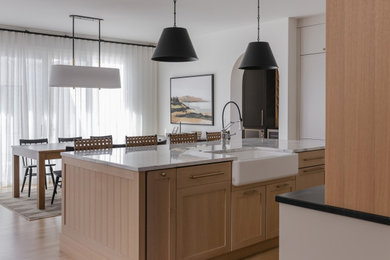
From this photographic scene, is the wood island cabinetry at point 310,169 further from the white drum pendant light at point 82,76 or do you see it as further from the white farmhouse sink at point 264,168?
the white drum pendant light at point 82,76

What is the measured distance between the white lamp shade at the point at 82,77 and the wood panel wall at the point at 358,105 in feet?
14.6

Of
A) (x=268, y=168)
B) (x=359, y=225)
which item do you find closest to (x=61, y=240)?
(x=268, y=168)

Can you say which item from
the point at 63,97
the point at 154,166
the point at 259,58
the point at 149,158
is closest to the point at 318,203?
the point at 154,166

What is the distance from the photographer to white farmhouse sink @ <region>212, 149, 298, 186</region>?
315 cm

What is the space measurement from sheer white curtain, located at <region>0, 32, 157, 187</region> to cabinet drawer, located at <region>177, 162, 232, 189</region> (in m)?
3.09

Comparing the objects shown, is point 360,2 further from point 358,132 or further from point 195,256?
point 195,256

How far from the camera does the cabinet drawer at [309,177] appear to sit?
3760 mm

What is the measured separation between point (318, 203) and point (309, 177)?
234cm

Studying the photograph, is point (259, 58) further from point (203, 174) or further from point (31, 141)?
point (31, 141)

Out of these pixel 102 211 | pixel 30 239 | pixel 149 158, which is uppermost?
pixel 149 158

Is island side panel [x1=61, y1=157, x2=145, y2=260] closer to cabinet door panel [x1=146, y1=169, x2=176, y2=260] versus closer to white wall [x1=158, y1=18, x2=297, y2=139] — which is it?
cabinet door panel [x1=146, y1=169, x2=176, y2=260]

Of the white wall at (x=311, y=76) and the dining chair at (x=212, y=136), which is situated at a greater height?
the white wall at (x=311, y=76)

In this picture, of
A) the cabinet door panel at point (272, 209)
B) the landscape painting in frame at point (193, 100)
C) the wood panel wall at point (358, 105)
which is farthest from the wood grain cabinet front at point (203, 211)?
the landscape painting in frame at point (193, 100)

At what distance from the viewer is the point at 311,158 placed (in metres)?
3.85
